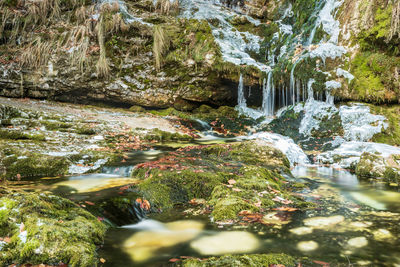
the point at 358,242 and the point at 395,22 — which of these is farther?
the point at 395,22

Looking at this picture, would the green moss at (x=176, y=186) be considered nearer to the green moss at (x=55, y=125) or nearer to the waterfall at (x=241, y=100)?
the green moss at (x=55, y=125)

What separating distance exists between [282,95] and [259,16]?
212 inches

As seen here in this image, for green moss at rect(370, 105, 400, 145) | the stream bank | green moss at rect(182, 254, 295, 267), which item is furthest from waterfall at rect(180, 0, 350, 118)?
green moss at rect(182, 254, 295, 267)

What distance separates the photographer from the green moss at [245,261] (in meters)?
1.69

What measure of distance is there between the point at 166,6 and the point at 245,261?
11761 mm

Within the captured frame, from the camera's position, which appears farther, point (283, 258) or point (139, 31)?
point (139, 31)

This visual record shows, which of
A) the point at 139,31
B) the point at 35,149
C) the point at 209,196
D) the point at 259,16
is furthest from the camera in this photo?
the point at 259,16

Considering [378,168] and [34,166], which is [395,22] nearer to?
[378,168]

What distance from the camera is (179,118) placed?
376 inches

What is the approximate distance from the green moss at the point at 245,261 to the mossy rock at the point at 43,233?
0.75 meters

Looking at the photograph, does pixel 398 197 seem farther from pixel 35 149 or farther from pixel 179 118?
pixel 179 118

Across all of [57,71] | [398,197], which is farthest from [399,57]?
[57,71]

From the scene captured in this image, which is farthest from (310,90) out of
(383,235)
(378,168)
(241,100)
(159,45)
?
(383,235)

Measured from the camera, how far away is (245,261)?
171cm
